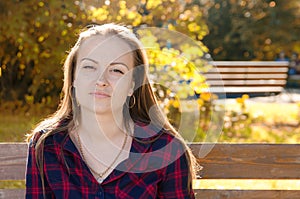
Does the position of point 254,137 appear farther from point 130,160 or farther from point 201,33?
point 130,160

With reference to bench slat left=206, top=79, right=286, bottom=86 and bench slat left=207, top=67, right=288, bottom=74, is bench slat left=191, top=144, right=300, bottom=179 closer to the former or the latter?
bench slat left=206, top=79, right=286, bottom=86

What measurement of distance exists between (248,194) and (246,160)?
0.16 meters

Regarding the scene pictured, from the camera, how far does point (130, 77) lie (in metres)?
2.18

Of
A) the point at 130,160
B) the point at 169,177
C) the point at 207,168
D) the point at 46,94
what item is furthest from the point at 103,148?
the point at 46,94

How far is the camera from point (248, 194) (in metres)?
2.70

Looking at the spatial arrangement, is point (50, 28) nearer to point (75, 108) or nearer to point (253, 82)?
point (75, 108)

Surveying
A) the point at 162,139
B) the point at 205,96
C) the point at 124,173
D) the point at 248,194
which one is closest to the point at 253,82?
the point at 205,96

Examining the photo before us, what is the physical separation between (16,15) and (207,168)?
12.8 feet

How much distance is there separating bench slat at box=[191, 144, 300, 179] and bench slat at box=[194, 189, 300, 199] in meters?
0.07

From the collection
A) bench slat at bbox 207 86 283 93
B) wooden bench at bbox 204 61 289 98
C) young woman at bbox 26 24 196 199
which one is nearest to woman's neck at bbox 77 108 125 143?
young woman at bbox 26 24 196 199

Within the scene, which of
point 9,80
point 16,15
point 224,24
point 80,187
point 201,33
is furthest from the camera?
point 224,24

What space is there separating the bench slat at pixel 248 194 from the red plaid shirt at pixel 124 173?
44 cm

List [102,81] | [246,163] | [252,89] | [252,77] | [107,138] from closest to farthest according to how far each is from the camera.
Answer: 1. [102,81]
2. [107,138]
3. [246,163]
4. [252,89]
5. [252,77]

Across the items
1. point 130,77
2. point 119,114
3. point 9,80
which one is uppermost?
point 130,77
